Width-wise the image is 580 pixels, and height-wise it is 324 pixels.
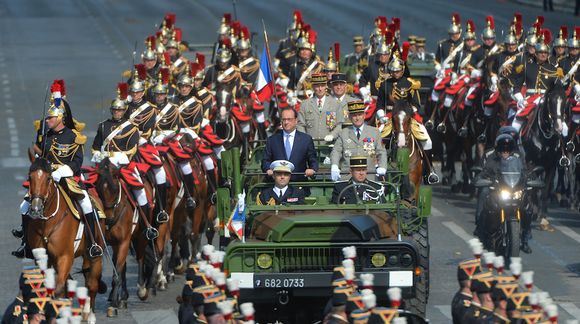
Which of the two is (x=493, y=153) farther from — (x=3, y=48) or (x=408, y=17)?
(x=408, y=17)

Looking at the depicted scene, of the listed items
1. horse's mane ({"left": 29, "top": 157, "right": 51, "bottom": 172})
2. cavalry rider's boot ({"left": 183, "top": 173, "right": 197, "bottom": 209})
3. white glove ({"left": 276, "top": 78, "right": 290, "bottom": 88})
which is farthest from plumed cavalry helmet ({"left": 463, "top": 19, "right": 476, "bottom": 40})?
horse's mane ({"left": 29, "top": 157, "right": 51, "bottom": 172})

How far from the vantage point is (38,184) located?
26594 millimetres

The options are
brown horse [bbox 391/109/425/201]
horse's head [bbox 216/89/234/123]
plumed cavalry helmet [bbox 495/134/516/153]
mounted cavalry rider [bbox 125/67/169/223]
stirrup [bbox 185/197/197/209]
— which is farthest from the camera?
horse's head [bbox 216/89/234/123]

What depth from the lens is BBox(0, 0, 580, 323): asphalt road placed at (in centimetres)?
3157

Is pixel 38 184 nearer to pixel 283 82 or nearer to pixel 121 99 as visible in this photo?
pixel 121 99

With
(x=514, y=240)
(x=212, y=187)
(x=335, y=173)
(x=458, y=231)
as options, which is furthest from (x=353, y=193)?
(x=458, y=231)

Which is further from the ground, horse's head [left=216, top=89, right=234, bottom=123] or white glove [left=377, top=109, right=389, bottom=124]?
horse's head [left=216, top=89, right=234, bottom=123]

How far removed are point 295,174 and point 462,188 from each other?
15090 mm

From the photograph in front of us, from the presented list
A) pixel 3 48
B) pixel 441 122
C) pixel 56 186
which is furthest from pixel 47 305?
pixel 3 48

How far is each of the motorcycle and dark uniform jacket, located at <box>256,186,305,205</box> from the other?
6.39m

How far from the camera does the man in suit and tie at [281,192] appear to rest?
26.4m

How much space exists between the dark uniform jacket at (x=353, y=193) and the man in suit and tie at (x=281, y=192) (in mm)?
443

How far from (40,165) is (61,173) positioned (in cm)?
102

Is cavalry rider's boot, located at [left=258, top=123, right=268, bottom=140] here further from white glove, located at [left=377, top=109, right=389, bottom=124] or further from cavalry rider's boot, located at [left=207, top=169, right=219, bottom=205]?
cavalry rider's boot, located at [left=207, top=169, right=219, bottom=205]
